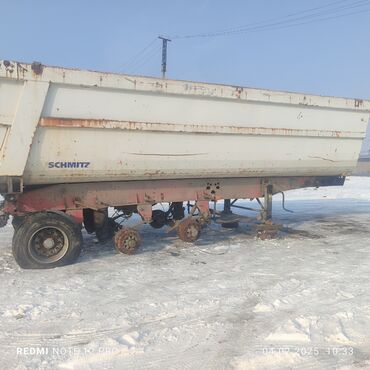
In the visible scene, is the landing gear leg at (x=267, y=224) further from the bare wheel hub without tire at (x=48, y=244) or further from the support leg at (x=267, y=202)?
the bare wheel hub without tire at (x=48, y=244)

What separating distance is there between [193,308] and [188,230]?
2.93 metres

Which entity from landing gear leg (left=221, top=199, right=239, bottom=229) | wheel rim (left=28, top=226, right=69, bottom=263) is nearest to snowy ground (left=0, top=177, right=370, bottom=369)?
wheel rim (left=28, top=226, right=69, bottom=263)

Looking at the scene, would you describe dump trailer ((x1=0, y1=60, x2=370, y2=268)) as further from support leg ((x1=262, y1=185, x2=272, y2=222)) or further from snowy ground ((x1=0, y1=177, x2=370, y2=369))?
snowy ground ((x1=0, y1=177, x2=370, y2=369))

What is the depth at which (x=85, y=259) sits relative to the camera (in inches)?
255

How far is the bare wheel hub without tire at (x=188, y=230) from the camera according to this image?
23.8 ft

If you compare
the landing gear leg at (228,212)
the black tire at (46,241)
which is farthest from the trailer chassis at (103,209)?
the landing gear leg at (228,212)

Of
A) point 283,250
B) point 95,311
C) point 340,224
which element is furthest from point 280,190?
point 95,311

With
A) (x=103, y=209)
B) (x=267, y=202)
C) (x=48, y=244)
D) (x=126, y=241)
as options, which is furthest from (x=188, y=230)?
(x=48, y=244)

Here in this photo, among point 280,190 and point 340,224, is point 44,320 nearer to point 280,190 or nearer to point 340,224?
point 280,190

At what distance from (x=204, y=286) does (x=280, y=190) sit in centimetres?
368

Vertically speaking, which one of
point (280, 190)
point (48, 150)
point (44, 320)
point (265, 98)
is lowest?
point (44, 320)

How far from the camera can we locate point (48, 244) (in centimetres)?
602

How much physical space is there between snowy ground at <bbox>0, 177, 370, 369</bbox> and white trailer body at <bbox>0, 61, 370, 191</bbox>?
138 cm

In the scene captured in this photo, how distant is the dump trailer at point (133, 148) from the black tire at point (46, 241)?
1 centimetres
